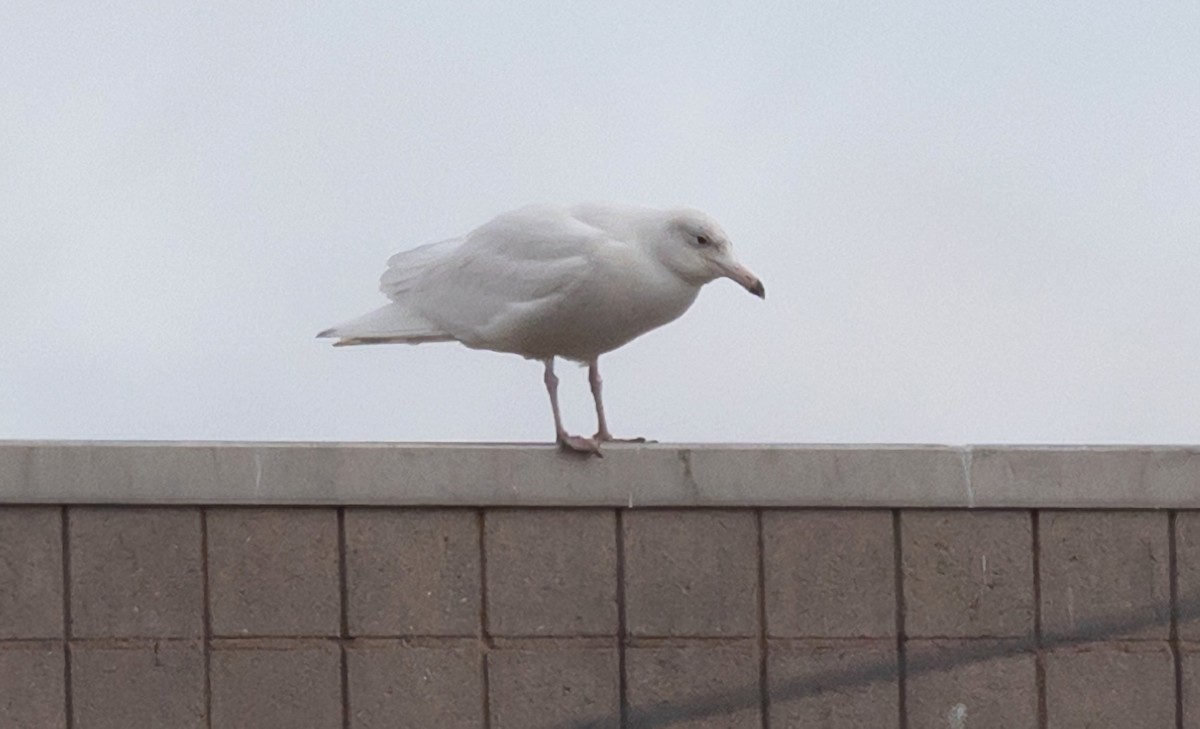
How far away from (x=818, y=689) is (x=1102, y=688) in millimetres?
918

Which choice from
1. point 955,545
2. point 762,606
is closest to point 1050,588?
point 955,545

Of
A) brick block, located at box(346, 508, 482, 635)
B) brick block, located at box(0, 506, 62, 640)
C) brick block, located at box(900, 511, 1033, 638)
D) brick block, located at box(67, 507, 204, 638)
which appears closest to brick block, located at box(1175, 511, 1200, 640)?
brick block, located at box(900, 511, 1033, 638)

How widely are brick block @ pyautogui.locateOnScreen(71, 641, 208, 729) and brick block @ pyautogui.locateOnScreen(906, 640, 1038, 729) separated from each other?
Answer: 2.34m

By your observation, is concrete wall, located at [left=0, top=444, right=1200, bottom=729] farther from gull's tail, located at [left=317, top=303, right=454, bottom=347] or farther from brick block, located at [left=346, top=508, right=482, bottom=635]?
gull's tail, located at [left=317, top=303, right=454, bottom=347]

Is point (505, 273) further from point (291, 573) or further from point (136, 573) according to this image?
point (136, 573)

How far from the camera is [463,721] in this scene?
22.0ft

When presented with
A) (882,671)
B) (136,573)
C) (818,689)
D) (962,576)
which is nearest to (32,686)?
(136,573)

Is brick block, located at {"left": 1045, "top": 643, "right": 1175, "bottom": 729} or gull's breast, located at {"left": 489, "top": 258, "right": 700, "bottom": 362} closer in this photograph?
brick block, located at {"left": 1045, "top": 643, "right": 1175, "bottom": 729}

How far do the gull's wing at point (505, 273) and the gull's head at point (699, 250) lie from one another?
0.22 metres

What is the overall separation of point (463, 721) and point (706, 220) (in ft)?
6.06

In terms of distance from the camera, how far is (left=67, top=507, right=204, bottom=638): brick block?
6.79m

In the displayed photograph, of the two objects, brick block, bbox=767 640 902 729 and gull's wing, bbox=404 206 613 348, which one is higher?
gull's wing, bbox=404 206 613 348

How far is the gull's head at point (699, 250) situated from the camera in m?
6.98

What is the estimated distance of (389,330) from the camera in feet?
25.5
